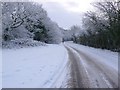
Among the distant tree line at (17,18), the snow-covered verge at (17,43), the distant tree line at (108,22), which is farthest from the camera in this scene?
the distant tree line at (17,18)

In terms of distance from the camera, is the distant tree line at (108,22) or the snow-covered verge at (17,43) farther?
the snow-covered verge at (17,43)

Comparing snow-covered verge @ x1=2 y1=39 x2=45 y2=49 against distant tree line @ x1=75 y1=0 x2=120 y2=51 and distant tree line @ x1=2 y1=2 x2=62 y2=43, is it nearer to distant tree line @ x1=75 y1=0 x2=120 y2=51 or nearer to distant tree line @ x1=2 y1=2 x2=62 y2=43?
distant tree line @ x1=2 y1=2 x2=62 y2=43

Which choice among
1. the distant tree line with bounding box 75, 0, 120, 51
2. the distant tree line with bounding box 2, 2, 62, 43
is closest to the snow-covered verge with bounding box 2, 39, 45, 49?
the distant tree line with bounding box 2, 2, 62, 43

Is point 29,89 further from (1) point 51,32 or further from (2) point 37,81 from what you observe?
(1) point 51,32

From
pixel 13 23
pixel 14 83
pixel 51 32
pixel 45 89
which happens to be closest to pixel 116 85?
pixel 45 89

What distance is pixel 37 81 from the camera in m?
10.7

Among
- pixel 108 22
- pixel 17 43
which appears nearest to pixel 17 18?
pixel 17 43

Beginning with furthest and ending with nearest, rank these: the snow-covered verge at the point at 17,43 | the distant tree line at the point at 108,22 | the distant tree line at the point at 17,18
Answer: the distant tree line at the point at 17,18
the snow-covered verge at the point at 17,43
the distant tree line at the point at 108,22

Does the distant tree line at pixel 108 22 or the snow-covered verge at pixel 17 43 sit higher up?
the distant tree line at pixel 108 22

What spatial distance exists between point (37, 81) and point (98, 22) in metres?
40.2

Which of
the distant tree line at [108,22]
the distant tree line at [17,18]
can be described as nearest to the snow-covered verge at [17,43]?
the distant tree line at [17,18]

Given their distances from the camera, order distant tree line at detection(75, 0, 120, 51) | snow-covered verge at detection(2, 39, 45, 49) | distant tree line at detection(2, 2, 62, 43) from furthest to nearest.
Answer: distant tree line at detection(2, 2, 62, 43) → snow-covered verge at detection(2, 39, 45, 49) → distant tree line at detection(75, 0, 120, 51)

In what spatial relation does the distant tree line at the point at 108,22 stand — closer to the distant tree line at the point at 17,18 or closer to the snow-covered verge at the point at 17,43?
the distant tree line at the point at 17,18

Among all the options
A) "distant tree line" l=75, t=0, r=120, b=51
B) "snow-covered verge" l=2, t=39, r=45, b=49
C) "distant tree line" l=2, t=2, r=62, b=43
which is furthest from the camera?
"distant tree line" l=2, t=2, r=62, b=43
